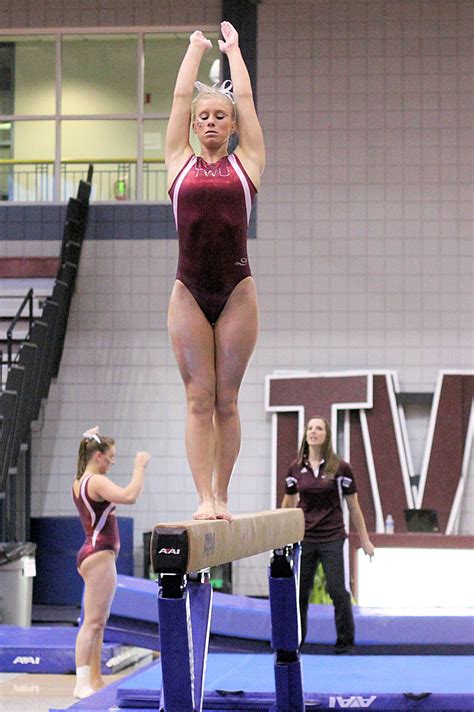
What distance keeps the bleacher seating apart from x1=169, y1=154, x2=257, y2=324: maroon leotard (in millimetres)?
5966

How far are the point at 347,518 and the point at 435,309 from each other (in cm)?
269

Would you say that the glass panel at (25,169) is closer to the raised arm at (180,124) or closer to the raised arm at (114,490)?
the raised arm at (114,490)

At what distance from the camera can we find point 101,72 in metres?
13.7

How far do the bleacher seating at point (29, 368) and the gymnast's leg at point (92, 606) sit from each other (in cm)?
287

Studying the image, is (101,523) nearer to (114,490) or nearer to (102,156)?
(114,490)

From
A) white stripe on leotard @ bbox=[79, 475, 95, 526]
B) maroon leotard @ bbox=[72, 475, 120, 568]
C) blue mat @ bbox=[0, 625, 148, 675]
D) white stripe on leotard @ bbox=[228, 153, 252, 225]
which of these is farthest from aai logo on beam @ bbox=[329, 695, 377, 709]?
white stripe on leotard @ bbox=[228, 153, 252, 225]

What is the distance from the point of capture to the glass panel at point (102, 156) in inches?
534

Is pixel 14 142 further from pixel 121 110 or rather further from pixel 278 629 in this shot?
pixel 278 629

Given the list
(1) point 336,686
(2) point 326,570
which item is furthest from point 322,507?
(1) point 336,686

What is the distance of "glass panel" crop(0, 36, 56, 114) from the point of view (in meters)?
13.7

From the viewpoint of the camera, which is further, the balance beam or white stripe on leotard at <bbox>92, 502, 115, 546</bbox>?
white stripe on leotard at <bbox>92, 502, 115, 546</bbox>

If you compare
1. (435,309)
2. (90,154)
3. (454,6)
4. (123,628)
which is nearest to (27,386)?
(123,628)

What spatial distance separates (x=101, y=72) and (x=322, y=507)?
7.72 metres

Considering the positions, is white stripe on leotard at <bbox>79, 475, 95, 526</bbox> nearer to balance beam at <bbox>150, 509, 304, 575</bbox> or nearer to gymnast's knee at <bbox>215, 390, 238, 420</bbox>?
balance beam at <bbox>150, 509, 304, 575</bbox>
